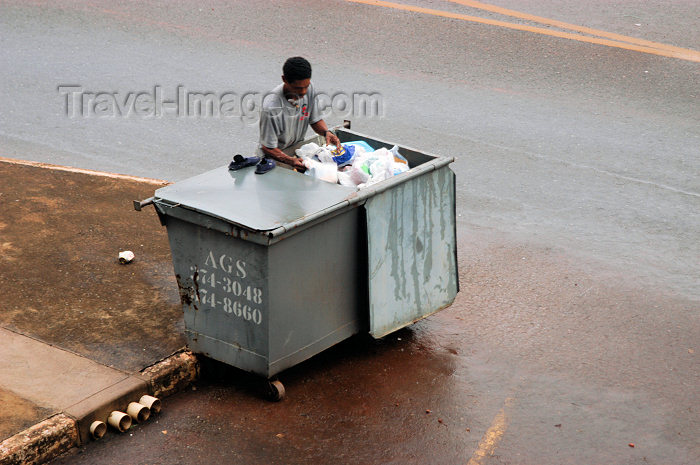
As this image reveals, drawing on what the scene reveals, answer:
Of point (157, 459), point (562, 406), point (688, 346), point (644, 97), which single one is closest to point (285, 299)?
point (157, 459)

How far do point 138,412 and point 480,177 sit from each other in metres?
4.44

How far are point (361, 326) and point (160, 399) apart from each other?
4.26 ft

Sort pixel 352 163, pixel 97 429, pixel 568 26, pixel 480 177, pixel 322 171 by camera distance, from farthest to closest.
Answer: pixel 568 26 → pixel 480 177 → pixel 352 163 → pixel 322 171 → pixel 97 429

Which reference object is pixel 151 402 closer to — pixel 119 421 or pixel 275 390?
pixel 119 421

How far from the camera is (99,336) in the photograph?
5.41 meters

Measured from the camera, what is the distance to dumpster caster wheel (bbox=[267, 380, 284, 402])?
5031 mm

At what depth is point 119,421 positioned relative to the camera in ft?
15.5

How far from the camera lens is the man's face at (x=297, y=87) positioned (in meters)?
5.81

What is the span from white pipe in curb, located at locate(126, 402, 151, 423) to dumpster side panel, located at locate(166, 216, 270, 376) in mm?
518

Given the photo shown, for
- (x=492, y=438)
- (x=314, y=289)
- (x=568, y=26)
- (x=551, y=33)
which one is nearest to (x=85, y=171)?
(x=314, y=289)

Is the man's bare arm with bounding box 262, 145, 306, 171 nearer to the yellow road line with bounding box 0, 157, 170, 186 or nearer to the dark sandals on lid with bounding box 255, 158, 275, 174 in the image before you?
the dark sandals on lid with bounding box 255, 158, 275, 174

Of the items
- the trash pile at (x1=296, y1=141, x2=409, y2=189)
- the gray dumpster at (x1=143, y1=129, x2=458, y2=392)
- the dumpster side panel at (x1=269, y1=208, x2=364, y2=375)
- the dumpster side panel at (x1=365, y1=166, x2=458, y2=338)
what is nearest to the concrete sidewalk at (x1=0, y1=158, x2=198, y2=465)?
the gray dumpster at (x1=143, y1=129, x2=458, y2=392)

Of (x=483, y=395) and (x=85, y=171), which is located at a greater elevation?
(x=85, y=171)

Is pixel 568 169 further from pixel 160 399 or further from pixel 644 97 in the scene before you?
pixel 160 399
